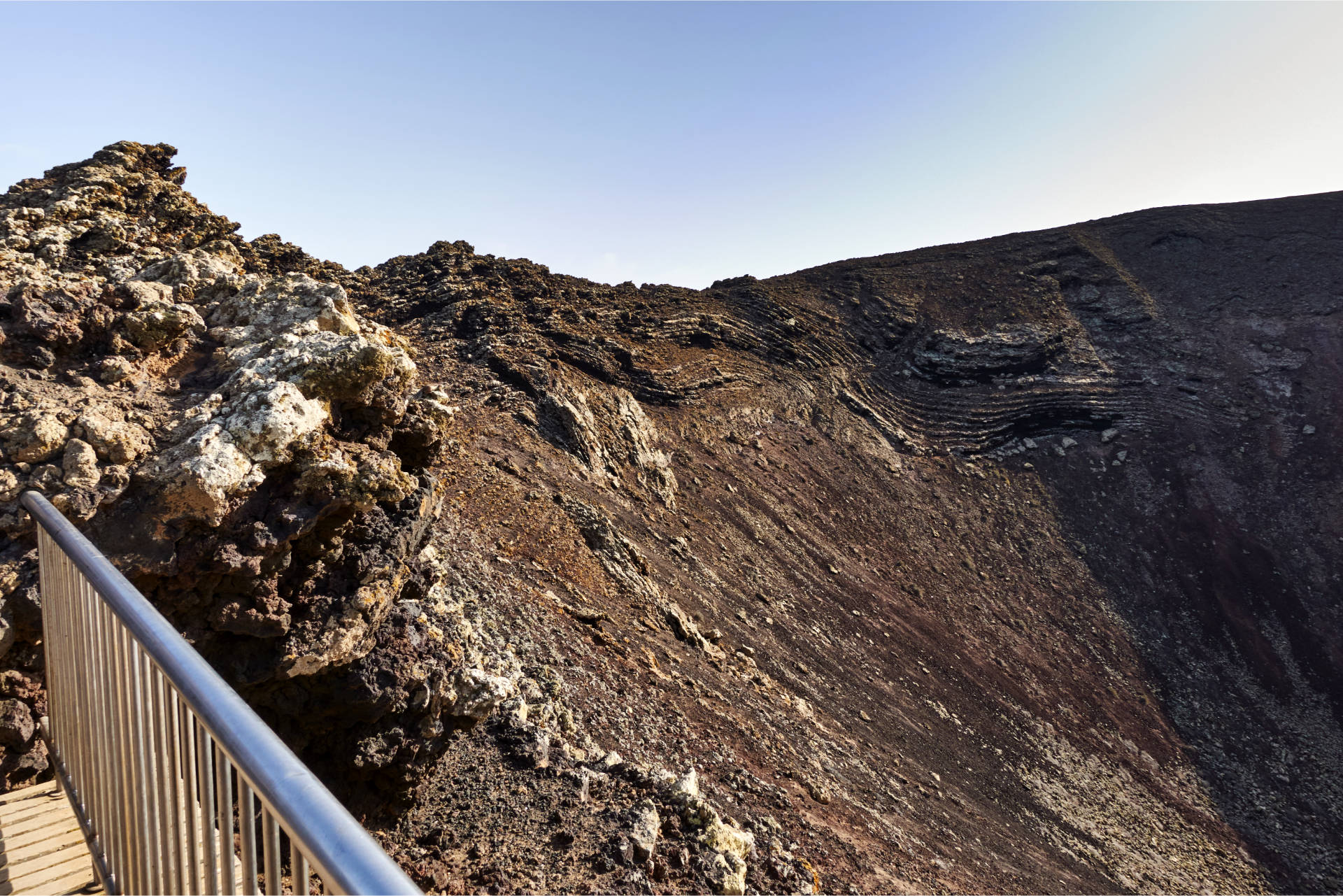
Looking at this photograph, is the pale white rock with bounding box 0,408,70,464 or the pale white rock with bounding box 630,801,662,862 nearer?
the pale white rock with bounding box 0,408,70,464

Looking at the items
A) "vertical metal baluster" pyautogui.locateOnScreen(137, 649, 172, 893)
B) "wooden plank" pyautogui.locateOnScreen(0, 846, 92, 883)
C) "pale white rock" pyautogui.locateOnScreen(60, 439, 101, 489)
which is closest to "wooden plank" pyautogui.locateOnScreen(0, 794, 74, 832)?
"wooden plank" pyautogui.locateOnScreen(0, 846, 92, 883)

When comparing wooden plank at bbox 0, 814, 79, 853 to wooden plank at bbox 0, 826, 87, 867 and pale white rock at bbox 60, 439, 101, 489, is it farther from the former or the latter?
pale white rock at bbox 60, 439, 101, 489

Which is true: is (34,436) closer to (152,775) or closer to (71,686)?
(71,686)

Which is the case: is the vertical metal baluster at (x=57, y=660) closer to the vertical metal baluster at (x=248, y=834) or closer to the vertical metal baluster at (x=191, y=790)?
the vertical metal baluster at (x=191, y=790)

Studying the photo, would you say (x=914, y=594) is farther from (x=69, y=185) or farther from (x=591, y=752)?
(x=69, y=185)

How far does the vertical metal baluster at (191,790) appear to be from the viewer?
192 centimetres

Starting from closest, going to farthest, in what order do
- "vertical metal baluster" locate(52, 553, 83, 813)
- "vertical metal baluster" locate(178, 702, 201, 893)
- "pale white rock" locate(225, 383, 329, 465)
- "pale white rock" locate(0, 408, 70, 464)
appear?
"vertical metal baluster" locate(178, 702, 201, 893) → "vertical metal baluster" locate(52, 553, 83, 813) → "pale white rock" locate(0, 408, 70, 464) → "pale white rock" locate(225, 383, 329, 465)

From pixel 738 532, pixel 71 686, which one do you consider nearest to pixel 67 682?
pixel 71 686

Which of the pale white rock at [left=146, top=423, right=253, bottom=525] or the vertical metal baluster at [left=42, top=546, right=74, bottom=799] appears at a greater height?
the pale white rock at [left=146, top=423, right=253, bottom=525]

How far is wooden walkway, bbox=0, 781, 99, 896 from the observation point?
2.60 metres

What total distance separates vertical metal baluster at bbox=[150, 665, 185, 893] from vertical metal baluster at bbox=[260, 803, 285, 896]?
2.62 ft

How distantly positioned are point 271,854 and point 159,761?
105cm

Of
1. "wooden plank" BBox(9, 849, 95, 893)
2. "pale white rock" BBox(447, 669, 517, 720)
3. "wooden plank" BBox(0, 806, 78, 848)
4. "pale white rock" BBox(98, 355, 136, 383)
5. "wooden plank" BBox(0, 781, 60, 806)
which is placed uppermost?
"pale white rock" BBox(98, 355, 136, 383)

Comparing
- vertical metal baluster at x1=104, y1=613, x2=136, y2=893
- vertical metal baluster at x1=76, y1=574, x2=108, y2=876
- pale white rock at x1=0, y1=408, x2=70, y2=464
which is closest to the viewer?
vertical metal baluster at x1=104, y1=613, x2=136, y2=893
